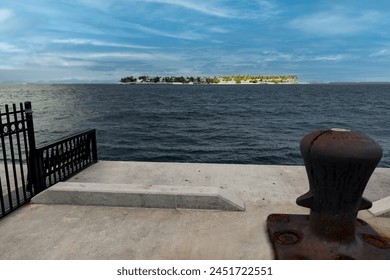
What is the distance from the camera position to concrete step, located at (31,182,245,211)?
498 cm

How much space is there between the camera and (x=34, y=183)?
5.50 metres

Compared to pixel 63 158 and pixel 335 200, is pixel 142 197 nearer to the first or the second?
pixel 63 158

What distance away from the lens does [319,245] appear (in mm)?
3613

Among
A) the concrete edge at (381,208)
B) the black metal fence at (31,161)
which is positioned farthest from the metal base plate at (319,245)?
the black metal fence at (31,161)

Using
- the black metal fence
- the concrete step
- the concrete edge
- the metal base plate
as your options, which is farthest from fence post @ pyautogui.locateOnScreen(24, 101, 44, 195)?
the concrete edge

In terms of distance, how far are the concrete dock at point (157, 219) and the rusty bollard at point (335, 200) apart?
1.55 ft

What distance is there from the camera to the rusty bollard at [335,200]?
3291 mm

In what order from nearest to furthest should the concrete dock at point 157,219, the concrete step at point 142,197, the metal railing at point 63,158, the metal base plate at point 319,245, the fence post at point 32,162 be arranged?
the metal base plate at point 319,245, the concrete dock at point 157,219, the concrete step at point 142,197, the fence post at point 32,162, the metal railing at point 63,158

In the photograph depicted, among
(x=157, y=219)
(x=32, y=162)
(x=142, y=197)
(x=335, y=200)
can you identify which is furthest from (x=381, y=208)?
(x=32, y=162)

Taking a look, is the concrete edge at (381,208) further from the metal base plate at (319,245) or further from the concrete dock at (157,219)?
the metal base plate at (319,245)

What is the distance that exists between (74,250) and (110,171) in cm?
343

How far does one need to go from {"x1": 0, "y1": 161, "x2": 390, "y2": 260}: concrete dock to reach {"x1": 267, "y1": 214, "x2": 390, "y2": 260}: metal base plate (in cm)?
21
